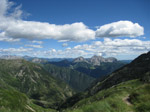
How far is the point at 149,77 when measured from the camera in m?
91.9

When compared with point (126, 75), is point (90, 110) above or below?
above

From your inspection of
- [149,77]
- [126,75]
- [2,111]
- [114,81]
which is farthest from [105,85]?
[2,111]

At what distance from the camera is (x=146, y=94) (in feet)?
52.3

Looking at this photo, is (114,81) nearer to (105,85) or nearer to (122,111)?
(105,85)

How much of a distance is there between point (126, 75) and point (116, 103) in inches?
6721

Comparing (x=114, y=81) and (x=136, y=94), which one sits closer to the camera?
(x=136, y=94)

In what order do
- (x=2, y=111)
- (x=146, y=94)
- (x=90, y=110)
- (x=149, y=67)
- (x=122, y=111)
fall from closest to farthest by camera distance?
1. (x=2, y=111)
2. (x=90, y=110)
3. (x=122, y=111)
4. (x=146, y=94)
5. (x=149, y=67)

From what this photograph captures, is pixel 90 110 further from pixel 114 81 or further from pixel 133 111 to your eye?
pixel 114 81

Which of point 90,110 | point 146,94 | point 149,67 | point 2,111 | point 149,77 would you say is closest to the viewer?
point 2,111

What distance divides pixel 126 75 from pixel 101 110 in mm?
173010

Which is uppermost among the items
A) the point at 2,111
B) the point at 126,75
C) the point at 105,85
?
the point at 2,111

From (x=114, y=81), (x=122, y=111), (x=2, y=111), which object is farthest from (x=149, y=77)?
(x=2, y=111)

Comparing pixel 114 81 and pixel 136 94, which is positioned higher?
pixel 136 94

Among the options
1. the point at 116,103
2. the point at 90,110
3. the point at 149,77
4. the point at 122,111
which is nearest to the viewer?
the point at 90,110
